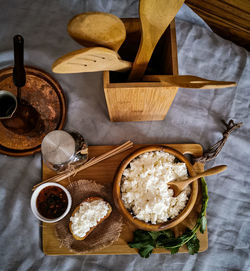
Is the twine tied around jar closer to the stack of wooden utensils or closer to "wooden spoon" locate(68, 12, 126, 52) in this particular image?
the stack of wooden utensils

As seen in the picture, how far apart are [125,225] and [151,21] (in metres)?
0.60

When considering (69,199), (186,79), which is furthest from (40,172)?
(186,79)

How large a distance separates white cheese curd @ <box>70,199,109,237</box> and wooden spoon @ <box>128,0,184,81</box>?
0.41m

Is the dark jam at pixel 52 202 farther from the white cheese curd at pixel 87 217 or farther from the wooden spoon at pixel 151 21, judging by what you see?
the wooden spoon at pixel 151 21

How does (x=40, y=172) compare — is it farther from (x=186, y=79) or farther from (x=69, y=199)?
(x=186, y=79)

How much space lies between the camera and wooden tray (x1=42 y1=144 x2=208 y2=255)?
79cm

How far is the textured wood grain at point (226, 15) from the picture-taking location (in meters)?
1.04

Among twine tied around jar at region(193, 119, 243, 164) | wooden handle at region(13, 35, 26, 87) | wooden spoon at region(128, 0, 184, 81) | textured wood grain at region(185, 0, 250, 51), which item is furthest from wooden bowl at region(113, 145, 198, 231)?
textured wood grain at region(185, 0, 250, 51)

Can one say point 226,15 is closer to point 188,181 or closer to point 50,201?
point 188,181

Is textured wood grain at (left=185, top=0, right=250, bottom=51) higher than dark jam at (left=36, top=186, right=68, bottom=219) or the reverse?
higher

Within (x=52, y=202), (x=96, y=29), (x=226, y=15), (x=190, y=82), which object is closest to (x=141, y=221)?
(x=52, y=202)

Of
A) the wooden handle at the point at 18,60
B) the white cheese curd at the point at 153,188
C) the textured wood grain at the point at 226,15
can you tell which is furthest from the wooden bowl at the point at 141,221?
the textured wood grain at the point at 226,15

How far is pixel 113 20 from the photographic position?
1.77 feet

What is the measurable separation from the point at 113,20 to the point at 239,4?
78cm
